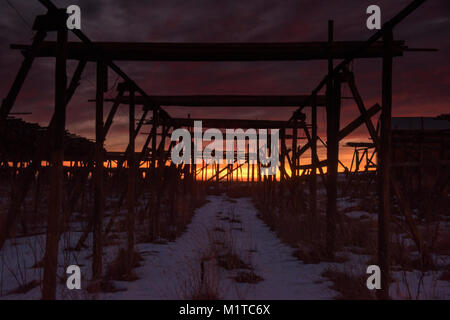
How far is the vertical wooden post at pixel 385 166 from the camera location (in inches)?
196

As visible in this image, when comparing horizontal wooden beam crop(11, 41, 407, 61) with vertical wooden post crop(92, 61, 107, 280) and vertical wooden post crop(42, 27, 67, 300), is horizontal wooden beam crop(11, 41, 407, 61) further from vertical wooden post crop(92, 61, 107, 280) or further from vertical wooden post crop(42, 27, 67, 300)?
vertical wooden post crop(42, 27, 67, 300)

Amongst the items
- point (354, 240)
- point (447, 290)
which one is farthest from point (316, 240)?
point (447, 290)

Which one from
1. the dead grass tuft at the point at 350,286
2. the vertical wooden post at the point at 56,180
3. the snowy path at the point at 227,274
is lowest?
the snowy path at the point at 227,274

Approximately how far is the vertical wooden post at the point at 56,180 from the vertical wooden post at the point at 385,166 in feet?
14.0

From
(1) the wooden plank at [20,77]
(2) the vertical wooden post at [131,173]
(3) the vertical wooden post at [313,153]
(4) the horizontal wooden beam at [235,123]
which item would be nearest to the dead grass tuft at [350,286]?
(3) the vertical wooden post at [313,153]

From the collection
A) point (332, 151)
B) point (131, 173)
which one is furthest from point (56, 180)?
point (332, 151)

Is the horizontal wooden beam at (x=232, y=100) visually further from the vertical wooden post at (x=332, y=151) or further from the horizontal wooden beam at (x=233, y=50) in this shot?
the horizontal wooden beam at (x=233, y=50)

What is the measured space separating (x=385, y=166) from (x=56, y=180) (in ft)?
14.5

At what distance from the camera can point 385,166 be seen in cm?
507

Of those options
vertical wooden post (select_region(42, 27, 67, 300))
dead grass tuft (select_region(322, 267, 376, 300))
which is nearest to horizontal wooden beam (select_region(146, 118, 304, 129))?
dead grass tuft (select_region(322, 267, 376, 300))

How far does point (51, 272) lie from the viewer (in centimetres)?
435

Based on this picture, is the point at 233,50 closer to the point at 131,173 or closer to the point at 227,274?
the point at 131,173
